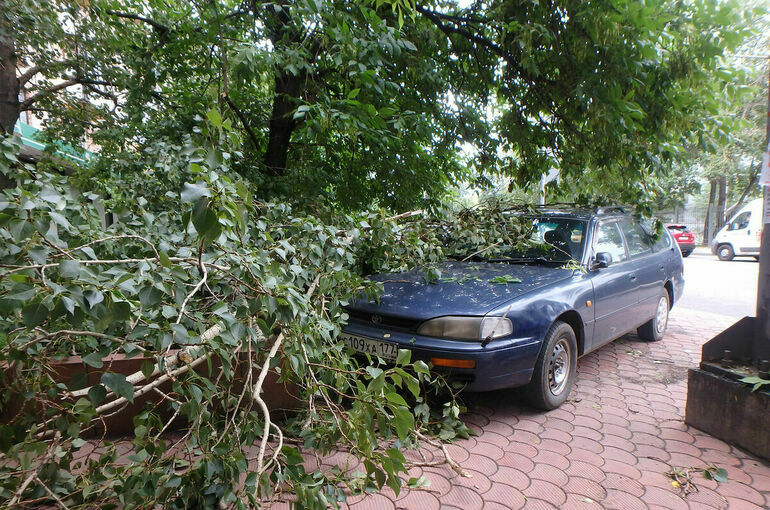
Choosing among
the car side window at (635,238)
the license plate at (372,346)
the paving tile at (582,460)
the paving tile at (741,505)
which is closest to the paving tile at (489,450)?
the paving tile at (582,460)

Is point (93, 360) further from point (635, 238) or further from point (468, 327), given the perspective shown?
point (635, 238)

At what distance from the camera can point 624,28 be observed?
4.20 meters

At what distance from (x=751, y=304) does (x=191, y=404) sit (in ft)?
34.8

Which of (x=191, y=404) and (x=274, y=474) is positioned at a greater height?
(x=191, y=404)

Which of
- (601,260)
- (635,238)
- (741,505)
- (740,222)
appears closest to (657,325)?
(635,238)

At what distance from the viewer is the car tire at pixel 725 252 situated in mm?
20075

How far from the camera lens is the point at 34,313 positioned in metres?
1.31

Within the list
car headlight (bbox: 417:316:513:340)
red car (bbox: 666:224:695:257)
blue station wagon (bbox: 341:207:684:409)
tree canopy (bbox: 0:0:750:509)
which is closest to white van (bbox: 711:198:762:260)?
red car (bbox: 666:224:695:257)

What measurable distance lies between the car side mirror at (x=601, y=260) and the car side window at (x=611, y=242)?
139 millimetres

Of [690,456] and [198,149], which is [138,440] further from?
[690,456]

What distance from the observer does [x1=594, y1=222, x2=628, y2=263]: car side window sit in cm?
440

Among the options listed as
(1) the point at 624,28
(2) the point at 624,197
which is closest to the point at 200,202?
(1) the point at 624,28

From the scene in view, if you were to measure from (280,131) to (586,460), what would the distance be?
5134 mm

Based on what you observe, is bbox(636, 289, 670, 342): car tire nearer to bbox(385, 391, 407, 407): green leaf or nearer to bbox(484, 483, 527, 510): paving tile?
bbox(484, 483, 527, 510): paving tile
